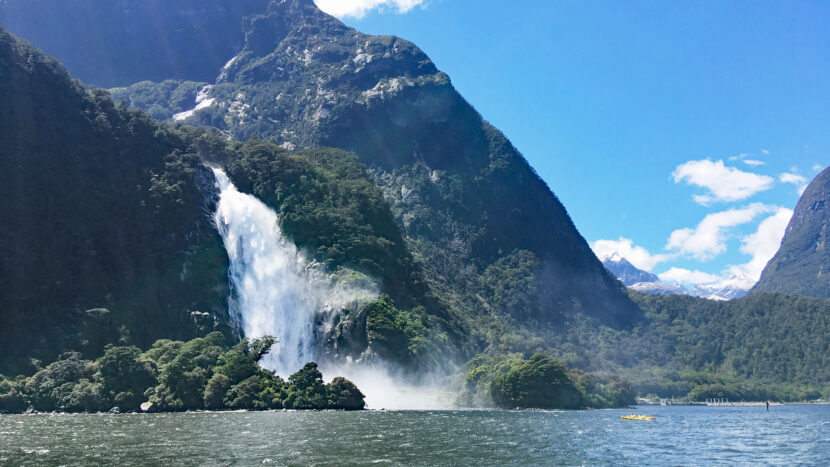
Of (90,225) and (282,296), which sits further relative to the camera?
(282,296)

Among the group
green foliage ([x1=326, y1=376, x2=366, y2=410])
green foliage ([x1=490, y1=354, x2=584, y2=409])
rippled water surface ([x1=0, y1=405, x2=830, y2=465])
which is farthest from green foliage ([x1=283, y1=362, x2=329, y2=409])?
green foliage ([x1=490, y1=354, x2=584, y2=409])

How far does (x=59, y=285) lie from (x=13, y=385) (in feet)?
90.8

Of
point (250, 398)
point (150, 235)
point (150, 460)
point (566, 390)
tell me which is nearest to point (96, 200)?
point (150, 235)

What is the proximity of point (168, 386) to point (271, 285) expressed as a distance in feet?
160

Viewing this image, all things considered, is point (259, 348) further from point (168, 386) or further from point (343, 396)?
point (168, 386)

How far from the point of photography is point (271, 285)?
436 ft

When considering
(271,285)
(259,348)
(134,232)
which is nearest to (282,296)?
(271,285)

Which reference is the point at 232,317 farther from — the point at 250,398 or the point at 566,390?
the point at 566,390

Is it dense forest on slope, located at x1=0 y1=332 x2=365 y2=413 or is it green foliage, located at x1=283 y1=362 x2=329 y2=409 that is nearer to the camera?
dense forest on slope, located at x1=0 y1=332 x2=365 y2=413

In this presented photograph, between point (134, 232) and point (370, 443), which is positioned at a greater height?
point (134, 232)

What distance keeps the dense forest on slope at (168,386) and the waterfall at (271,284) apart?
90.5ft

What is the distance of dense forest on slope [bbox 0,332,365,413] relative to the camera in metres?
80.6

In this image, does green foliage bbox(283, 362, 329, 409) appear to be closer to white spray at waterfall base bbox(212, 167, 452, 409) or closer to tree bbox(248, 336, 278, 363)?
tree bbox(248, 336, 278, 363)

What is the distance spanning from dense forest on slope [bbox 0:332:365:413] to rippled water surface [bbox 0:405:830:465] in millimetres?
12182
